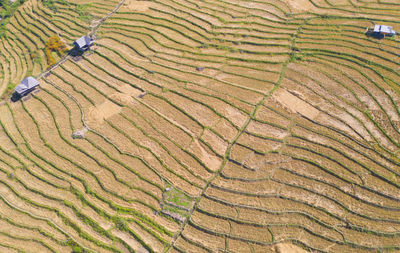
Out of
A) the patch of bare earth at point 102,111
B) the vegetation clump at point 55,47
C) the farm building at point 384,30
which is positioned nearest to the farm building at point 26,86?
the vegetation clump at point 55,47

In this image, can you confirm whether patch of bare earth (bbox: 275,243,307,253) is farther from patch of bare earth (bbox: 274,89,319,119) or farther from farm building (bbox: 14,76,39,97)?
farm building (bbox: 14,76,39,97)

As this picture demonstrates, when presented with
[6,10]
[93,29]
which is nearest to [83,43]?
[93,29]

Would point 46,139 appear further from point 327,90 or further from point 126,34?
point 327,90

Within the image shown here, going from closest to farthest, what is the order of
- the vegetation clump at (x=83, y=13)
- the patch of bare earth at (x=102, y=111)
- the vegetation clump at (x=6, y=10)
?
1. the patch of bare earth at (x=102, y=111)
2. the vegetation clump at (x=83, y=13)
3. the vegetation clump at (x=6, y=10)

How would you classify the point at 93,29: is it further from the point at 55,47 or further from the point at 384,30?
the point at 384,30

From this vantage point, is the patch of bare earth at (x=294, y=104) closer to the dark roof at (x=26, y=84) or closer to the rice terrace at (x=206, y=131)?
the rice terrace at (x=206, y=131)

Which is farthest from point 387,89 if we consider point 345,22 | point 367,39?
point 345,22
